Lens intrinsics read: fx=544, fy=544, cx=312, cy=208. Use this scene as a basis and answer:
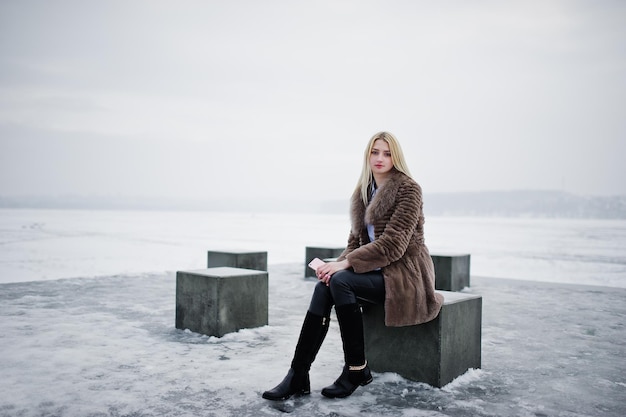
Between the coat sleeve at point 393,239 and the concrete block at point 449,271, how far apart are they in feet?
19.5

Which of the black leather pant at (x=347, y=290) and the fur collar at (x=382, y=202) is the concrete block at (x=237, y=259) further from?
the black leather pant at (x=347, y=290)

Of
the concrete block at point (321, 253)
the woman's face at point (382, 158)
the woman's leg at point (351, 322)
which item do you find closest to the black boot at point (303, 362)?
the woman's leg at point (351, 322)

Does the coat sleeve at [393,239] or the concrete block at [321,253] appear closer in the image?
the coat sleeve at [393,239]

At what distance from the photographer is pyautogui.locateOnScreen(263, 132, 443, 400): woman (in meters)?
3.74

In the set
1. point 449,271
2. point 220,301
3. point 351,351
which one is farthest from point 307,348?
point 449,271

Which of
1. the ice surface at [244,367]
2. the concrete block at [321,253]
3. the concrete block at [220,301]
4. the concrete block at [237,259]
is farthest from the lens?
the concrete block at [321,253]

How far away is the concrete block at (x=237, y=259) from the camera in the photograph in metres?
9.73

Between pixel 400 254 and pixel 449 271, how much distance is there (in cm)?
A: 609

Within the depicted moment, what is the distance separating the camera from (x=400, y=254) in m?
3.74

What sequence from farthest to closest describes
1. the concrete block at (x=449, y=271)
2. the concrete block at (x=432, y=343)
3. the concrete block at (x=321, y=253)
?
the concrete block at (x=321, y=253) < the concrete block at (x=449, y=271) < the concrete block at (x=432, y=343)

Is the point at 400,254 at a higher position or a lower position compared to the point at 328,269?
higher

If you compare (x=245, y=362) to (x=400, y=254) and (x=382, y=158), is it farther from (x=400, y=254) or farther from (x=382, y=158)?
(x=382, y=158)

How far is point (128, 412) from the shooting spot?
3402 mm

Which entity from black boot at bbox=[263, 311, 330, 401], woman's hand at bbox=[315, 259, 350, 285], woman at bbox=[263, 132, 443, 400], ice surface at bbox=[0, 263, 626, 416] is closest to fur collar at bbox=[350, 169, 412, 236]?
woman at bbox=[263, 132, 443, 400]
